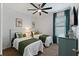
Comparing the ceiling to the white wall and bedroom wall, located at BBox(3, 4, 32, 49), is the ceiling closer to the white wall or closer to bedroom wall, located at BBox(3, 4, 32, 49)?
bedroom wall, located at BBox(3, 4, 32, 49)

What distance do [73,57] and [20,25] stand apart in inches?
40.0

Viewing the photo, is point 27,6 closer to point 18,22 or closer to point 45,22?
point 18,22

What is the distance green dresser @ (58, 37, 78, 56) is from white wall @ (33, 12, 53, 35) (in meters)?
0.26

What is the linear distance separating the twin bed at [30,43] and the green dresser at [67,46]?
0.19 metres

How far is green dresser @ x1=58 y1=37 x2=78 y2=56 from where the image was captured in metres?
1.50

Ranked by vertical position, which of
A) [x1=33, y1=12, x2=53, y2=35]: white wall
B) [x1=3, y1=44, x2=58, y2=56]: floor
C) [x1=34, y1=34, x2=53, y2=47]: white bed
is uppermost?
[x1=33, y1=12, x2=53, y2=35]: white wall

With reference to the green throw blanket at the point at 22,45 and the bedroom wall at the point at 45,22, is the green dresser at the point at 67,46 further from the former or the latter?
the green throw blanket at the point at 22,45

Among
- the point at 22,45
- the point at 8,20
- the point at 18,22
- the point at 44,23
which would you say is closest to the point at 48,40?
the point at 44,23

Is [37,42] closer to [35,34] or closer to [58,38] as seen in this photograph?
[35,34]

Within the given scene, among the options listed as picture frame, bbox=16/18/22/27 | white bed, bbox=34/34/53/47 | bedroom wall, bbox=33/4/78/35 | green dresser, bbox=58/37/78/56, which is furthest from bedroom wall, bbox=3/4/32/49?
Result: green dresser, bbox=58/37/78/56

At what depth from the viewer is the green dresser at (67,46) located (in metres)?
1.50

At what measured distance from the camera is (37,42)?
1656 millimetres

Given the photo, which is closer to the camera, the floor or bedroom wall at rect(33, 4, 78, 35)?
the floor

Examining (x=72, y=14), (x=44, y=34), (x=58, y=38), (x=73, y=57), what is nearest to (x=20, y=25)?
(x=44, y=34)
